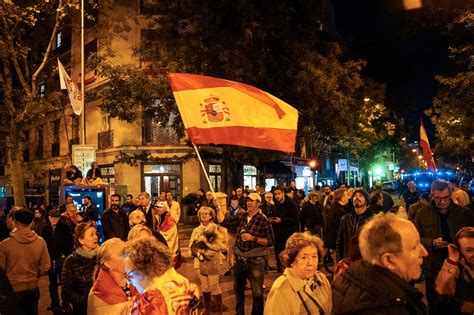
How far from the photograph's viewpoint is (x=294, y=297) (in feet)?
11.1

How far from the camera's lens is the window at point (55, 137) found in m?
32.8

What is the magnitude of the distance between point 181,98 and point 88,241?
291 cm

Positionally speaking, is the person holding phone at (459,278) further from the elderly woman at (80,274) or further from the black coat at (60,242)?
the black coat at (60,242)

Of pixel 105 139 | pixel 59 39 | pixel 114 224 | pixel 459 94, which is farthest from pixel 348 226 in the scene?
pixel 59 39

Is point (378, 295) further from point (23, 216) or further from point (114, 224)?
point (114, 224)

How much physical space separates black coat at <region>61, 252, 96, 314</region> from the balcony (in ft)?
70.1

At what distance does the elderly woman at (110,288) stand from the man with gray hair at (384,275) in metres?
1.80

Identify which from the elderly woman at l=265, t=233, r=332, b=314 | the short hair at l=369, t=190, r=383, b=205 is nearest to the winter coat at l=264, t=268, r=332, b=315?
the elderly woman at l=265, t=233, r=332, b=314

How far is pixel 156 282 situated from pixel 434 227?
12.0ft

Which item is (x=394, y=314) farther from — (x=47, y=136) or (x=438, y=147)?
(x=47, y=136)

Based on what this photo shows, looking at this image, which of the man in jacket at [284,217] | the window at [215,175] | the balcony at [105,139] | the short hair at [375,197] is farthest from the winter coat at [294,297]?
the balcony at [105,139]

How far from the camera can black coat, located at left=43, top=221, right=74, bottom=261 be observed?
331 inches

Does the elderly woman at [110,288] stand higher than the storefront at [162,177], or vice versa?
the storefront at [162,177]

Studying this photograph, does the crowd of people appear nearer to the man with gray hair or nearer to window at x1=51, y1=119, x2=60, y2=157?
the man with gray hair
